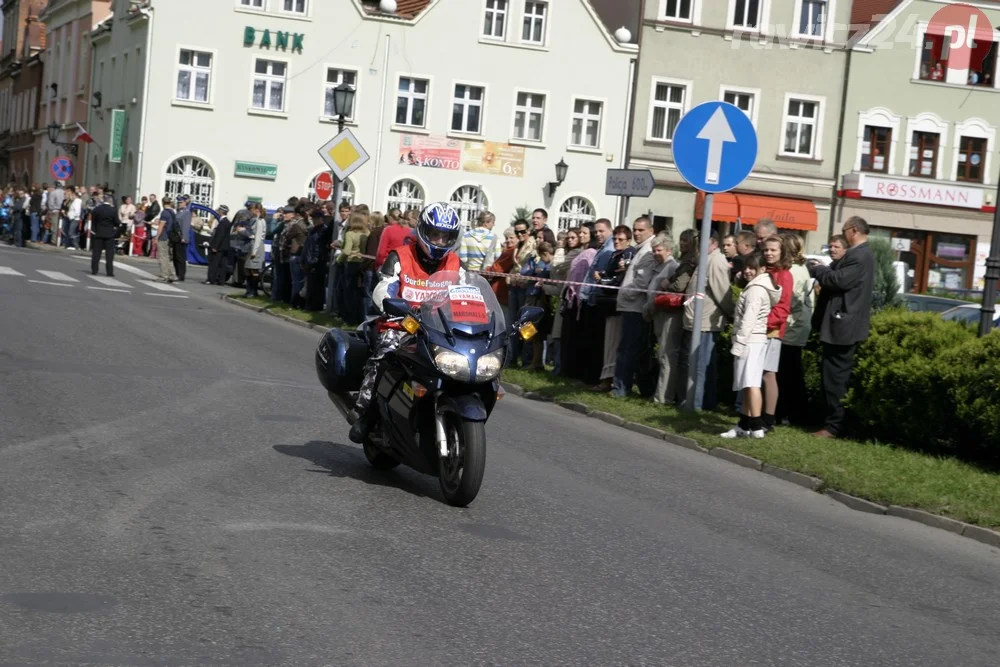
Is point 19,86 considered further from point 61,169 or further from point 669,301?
point 669,301

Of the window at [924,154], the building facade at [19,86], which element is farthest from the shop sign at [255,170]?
the building facade at [19,86]

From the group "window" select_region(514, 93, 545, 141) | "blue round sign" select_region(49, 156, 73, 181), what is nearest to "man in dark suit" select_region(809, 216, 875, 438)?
"blue round sign" select_region(49, 156, 73, 181)

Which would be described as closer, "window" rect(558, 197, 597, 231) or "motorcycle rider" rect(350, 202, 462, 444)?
"motorcycle rider" rect(350, 202, 462, 444)

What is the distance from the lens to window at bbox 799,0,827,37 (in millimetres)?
50781

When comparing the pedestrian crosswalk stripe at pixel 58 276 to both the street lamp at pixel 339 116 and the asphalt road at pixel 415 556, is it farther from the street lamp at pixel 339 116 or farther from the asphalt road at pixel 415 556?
Result: the asphalt road at pixel 415 556

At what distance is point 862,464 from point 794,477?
59 cm

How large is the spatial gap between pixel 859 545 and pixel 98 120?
169ft

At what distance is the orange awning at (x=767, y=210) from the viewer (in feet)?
163

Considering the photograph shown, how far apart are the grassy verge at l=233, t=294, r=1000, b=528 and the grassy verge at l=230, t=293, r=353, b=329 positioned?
8223mm

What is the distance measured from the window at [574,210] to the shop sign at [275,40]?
10.5 meters

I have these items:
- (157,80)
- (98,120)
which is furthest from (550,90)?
(98,120)

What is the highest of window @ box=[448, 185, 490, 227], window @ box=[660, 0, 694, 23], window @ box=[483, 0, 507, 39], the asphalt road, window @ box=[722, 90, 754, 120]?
window @ box=[660, 0, 694, 23]

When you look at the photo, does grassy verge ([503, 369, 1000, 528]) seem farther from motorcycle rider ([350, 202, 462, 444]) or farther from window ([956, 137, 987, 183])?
window ([956, 137, 987, 183])

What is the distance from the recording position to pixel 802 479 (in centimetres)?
1156
